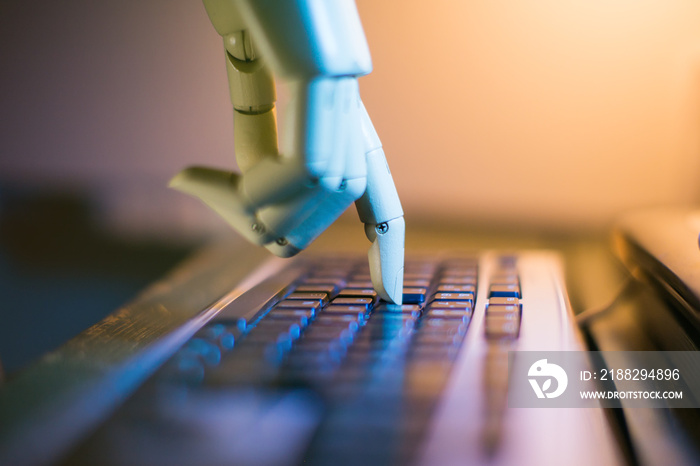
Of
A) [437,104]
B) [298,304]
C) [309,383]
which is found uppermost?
[437,104]

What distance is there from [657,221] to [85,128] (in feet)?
2.25

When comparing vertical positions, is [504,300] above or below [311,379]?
above

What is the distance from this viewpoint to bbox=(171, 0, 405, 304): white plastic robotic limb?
32 centimetres

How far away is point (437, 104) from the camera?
2.58 feet

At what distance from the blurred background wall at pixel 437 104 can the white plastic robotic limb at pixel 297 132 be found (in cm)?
37

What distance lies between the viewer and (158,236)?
0.84 metres

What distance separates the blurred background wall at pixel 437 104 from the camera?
73 cm

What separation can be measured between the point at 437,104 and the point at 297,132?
1.59 feet

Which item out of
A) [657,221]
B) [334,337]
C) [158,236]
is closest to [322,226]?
[334,337]

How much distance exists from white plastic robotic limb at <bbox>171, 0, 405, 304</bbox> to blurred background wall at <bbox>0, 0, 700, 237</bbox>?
1.21 ft

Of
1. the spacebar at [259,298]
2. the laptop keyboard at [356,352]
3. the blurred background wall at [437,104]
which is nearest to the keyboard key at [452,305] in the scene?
the laptop keyboard at [356,352]

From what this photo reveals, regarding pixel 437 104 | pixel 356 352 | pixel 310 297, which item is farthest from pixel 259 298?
pixel 437 104

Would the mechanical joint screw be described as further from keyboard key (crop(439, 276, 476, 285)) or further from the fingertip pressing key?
keyboard key (crop(439, 276, 476, 285))

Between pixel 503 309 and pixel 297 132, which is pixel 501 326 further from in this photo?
pixel 297 132
